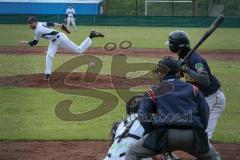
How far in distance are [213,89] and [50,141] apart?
3079 mm

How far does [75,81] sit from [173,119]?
425 inches

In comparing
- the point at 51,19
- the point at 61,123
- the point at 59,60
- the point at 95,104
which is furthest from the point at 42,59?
the point at 51,19

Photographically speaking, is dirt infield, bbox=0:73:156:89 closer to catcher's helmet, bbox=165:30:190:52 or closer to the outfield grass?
the outfield grass

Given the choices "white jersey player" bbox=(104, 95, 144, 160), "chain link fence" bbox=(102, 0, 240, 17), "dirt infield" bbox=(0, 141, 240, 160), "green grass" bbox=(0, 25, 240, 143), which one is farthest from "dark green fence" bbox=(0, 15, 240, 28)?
"white jersey player" bbox=(104, 95, 144, 160)

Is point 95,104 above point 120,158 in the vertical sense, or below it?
below

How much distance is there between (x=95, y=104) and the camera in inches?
503

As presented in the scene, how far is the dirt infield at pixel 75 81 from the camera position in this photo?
15342 mm

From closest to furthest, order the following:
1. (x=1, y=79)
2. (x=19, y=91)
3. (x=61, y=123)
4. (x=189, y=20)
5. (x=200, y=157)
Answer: (x=200, y=157), (x=61, y=123), (x=19, y=91), (x=1, y=79), (x=189, y=20)

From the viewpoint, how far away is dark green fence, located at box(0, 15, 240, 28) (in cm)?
4522

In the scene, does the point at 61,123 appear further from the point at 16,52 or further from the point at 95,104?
the point at 16,52

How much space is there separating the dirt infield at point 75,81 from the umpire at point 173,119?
9.19m

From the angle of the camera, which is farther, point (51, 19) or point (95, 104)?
point (51, 19)

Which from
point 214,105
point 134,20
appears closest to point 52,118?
point 214,105

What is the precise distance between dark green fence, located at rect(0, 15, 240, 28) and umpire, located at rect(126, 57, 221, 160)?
131 ft
